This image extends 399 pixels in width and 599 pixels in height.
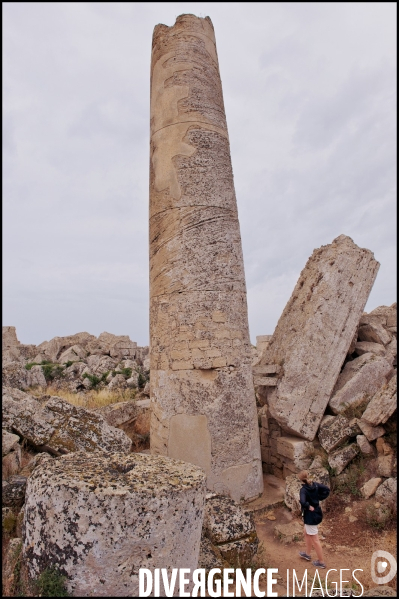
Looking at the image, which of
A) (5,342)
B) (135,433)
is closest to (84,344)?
(5,342)

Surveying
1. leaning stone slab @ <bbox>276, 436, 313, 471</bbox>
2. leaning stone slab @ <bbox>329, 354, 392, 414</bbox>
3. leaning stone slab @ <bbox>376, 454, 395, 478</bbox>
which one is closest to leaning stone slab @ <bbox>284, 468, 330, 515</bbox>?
leaning stone slab @ <bbox>276, 436, 313, 471</bbox>

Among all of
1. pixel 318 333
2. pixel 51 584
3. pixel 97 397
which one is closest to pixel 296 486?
pixel 318 333

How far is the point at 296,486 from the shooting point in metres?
6.20

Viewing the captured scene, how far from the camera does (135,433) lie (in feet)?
28.0

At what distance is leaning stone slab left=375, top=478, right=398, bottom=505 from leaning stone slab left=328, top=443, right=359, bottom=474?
0.67 metres

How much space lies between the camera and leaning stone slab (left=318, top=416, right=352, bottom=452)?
6699 millimetres

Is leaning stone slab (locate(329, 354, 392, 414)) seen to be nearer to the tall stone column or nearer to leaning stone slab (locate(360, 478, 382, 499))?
leaning stone slab (locate(360, 478, 382, 499))

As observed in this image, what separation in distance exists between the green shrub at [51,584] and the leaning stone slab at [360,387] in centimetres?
543

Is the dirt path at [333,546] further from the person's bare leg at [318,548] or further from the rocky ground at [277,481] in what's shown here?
the person's bare leg at [318,548]

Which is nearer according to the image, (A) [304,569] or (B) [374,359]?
(A) [304,569]

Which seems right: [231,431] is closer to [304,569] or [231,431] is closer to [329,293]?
[304,569]

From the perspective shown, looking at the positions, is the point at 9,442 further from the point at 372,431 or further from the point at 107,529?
the point at 372,431

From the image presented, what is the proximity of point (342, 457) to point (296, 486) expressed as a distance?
0.85 m

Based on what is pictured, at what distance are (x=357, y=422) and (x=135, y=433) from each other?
4249mm
